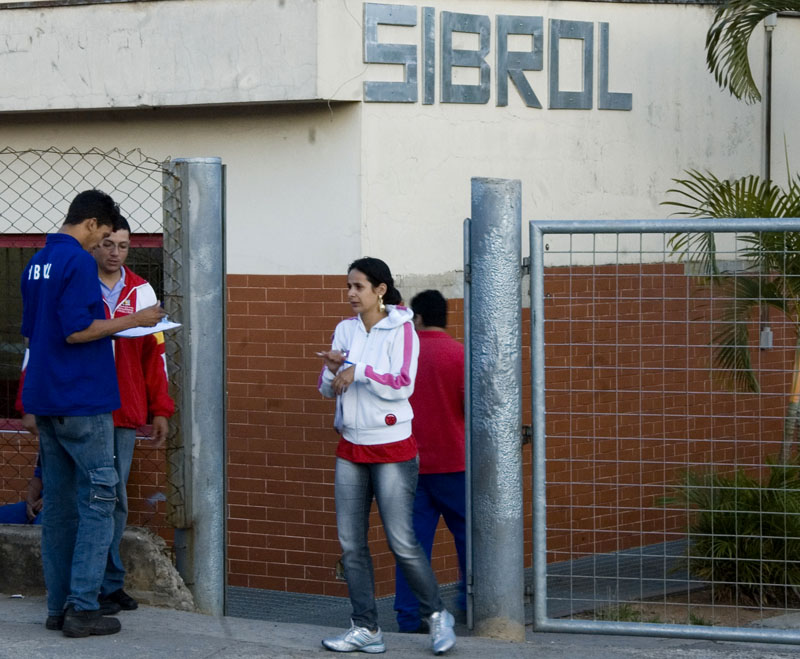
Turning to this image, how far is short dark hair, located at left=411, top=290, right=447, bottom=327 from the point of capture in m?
6.67

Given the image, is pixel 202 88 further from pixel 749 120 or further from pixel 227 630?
pixel 749 120

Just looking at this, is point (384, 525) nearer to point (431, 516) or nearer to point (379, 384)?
point (379, 384)

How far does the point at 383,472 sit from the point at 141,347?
138cm

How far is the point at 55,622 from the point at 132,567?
550 millimetres

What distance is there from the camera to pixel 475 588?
226 inches

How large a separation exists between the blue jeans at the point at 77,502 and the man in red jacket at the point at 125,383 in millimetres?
261

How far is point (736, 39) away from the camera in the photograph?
909 centimetres

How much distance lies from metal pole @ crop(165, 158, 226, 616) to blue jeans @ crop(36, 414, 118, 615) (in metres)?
0.52

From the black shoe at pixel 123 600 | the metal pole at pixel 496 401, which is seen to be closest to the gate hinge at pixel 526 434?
→ the metal pole at pixel 496 401

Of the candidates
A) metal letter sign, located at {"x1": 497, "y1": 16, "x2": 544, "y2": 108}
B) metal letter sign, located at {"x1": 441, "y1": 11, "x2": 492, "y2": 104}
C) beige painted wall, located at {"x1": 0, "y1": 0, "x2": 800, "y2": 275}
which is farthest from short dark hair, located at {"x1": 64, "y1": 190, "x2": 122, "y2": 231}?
metal letter sign, located at {"x1": 497, "y1": 16, "x2": 544, "y2": 108}

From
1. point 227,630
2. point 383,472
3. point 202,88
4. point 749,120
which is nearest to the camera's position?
point 383,472

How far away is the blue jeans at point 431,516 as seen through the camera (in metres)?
6.52

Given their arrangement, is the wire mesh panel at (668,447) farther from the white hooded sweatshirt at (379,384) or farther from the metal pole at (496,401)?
the white hooded sweatshirt at (379,384)

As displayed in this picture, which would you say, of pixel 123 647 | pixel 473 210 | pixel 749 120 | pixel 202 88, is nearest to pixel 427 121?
pixel 202 88
